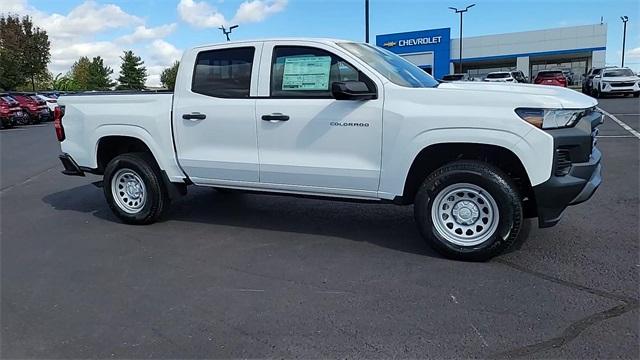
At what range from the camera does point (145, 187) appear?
236 inches

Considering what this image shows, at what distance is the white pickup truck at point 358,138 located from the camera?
4.27 metres

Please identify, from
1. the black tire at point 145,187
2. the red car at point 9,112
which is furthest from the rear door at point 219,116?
the red car at point 9,112

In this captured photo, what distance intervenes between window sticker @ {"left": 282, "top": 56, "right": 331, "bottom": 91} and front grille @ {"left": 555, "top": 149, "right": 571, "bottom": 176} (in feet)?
6.92

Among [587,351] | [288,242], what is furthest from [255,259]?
[587,351]

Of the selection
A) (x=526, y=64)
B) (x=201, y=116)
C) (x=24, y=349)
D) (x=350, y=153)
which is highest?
(x=526, y=64)

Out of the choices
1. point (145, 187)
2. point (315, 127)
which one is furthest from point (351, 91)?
point (145, 187)

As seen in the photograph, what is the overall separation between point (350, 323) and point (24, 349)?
83.4 inches

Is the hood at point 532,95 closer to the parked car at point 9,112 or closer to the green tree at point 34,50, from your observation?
Answer: the parked car at point 9,112

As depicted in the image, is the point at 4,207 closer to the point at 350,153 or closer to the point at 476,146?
the point at 350,153

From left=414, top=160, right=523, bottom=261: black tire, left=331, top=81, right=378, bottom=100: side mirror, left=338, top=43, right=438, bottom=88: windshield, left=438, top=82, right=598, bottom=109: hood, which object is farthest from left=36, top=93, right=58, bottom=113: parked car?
left=438, top=82, right=598, bottom=109: hood

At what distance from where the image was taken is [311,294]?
13.3 ft

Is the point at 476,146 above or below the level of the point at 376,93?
below

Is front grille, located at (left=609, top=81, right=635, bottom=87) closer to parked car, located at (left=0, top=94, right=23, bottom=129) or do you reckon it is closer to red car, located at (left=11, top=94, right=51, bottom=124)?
parked car, located at (left=0, top=94, right=23, bottom=129)

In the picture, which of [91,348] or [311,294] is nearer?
[91,348]
